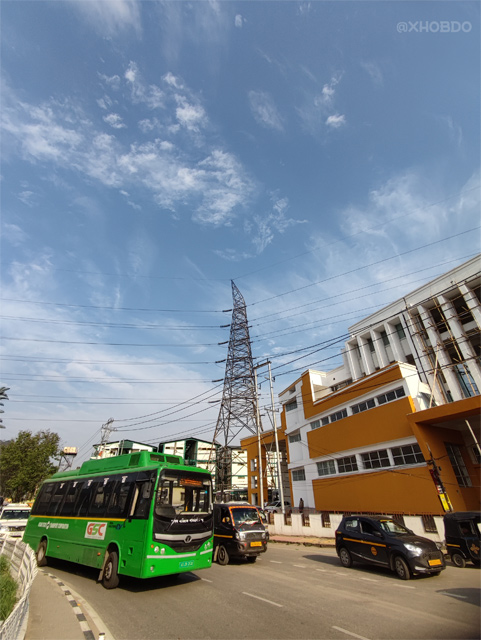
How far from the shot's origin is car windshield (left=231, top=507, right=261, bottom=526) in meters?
13.2

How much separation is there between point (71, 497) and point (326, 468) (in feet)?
76.0

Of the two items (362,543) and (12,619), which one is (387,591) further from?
(12,619)

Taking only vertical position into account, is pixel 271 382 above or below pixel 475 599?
above

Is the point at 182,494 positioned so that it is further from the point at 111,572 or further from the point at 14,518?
the point at 14,518

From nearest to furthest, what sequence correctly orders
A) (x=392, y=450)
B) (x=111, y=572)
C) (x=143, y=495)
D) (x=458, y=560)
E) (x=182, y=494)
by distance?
(x=111, y=572) < (x=143, y=495) < (x=182, y=494) < (x=458, y=560) < (x=392, y=450)

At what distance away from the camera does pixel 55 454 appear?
1750 inches

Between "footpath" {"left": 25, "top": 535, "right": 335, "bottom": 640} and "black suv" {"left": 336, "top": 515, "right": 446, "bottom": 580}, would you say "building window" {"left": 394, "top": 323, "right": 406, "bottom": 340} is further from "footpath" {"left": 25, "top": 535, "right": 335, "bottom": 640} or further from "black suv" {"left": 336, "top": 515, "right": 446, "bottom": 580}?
"footpath" {"left": 25, "top": 535, "right": 335, "bottom": 640}

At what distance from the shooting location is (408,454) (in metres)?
21.8

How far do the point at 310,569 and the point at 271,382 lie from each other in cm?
1670

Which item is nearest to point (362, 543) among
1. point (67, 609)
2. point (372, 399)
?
point (67, 609)

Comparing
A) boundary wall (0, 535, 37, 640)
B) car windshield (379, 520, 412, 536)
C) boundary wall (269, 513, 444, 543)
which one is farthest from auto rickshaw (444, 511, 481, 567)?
boundary wall (0, 535, 37, 640)

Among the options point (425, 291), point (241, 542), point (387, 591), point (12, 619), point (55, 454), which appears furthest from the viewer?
point (55, 454)

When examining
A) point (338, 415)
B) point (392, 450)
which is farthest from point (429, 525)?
point (338, 415)

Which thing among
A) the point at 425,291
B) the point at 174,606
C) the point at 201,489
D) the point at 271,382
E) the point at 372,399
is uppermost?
the point at 425,291
